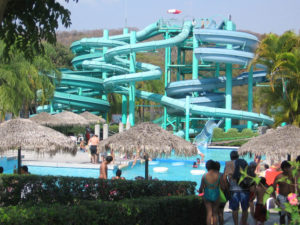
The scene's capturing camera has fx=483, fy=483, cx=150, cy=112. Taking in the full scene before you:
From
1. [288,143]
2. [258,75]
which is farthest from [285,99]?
[258,75]

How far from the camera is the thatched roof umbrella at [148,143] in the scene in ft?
30.9

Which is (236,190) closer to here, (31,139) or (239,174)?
(239,174)

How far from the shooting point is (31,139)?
10.4 m

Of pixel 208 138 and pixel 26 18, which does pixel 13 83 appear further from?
pixel 26 18

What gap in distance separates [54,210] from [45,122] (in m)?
16.8

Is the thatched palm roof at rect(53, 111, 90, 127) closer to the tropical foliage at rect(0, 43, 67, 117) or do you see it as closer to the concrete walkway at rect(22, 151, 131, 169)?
the tropical foliage at rect(0, 43, 67, 117)

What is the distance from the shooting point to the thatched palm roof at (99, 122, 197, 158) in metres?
9.40

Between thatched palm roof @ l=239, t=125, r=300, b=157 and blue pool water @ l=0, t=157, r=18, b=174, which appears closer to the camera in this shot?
thatched palm roof @ l=239, t=125, r=300, b=157

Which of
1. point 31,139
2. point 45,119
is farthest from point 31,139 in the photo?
point 45,119

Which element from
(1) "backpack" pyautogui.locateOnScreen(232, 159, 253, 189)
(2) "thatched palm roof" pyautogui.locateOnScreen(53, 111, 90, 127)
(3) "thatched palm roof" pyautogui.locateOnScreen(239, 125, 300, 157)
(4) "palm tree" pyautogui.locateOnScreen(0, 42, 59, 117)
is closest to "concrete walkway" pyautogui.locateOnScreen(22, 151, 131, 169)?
(4) "palm tree" pyautogui.locateOnScreen(0, 42, 59, 117)

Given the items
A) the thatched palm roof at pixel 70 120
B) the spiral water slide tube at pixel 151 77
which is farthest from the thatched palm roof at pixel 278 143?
the spiral water slide tube at pixel 151 77

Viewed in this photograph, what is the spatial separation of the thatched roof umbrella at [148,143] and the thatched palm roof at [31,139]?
121 cm

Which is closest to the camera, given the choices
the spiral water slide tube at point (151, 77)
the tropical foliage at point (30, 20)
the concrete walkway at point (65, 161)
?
the tropical foliage at point (30, 20)

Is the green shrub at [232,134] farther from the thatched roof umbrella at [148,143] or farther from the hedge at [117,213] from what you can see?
the hedge at [117,213]
